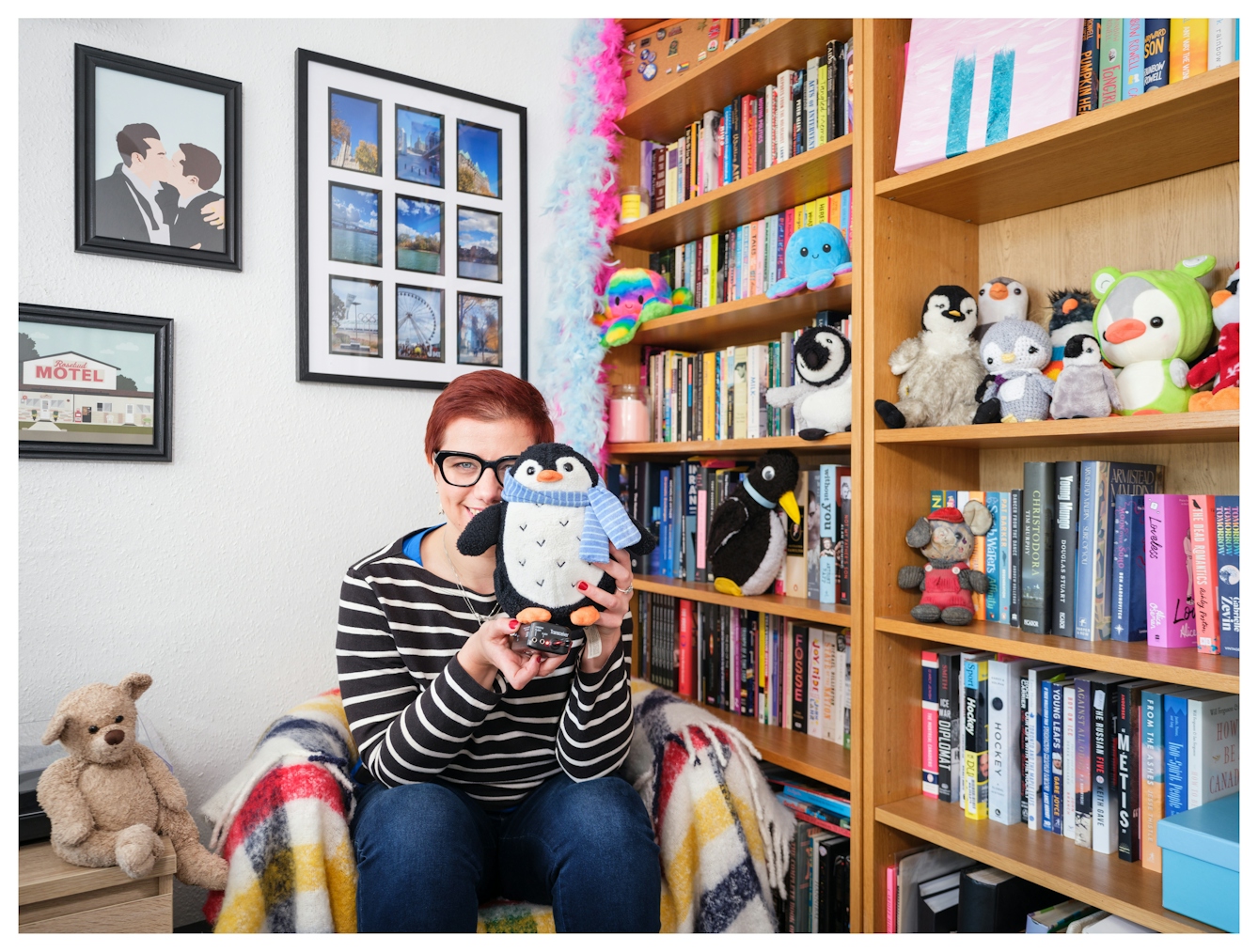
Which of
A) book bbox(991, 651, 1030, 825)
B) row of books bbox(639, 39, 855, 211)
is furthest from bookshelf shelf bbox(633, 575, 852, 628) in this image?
row of books bbox(639, 39, 855, 211)

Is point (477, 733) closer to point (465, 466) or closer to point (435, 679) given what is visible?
point (435, 679)

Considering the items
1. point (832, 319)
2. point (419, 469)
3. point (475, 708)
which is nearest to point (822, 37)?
point (832, 319)

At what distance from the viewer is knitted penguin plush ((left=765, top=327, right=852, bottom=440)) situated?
152cm

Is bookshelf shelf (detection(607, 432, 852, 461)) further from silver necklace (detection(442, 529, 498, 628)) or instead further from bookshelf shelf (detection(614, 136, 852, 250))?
silver necklace (detection(442, 529, 498, 628))

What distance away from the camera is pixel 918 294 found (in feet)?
4.85

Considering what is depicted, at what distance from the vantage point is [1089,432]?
3.71 feet

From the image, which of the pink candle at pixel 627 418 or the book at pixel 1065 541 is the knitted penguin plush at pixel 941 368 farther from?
the pink candle at pixel 627 418

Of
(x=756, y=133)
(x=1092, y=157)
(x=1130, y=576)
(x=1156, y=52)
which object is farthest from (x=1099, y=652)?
(x=756, y=133)

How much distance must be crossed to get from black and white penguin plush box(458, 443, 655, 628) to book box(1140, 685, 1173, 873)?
0.77 m

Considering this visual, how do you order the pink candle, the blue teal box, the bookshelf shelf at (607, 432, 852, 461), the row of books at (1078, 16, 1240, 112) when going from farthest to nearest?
the pink candle → the bookshelf shelf at (607, 432, 852, 461) → the row of books at (1078, 16, 1240, 112) → the blue teal box

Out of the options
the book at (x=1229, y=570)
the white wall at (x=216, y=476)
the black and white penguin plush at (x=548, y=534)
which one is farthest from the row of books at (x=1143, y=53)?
the white wall at (x=216, y=476)

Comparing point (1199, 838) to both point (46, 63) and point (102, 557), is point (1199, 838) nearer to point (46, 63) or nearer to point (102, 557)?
point (102, 557)

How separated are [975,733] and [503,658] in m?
0.81
